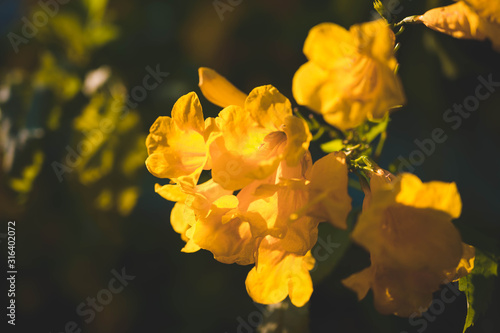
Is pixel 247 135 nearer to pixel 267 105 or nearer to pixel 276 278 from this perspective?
pixel 267 105

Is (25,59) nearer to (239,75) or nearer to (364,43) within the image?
(239,75)

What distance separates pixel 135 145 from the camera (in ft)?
5.37

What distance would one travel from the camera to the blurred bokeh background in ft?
4.62

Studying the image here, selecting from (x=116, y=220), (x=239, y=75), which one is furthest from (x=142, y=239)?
(x=239, y=75)

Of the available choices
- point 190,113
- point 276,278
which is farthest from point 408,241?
point 190,113

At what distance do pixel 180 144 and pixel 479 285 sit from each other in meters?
0.82

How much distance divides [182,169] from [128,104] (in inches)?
34.7

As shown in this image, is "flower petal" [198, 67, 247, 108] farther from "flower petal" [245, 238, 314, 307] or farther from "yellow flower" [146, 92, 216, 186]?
"flower petal" [245, 238, 314, 307]

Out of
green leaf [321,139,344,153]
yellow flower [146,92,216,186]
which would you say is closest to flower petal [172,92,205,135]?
yellow flower [146,92,216,186]

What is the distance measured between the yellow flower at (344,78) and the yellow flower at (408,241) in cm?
14

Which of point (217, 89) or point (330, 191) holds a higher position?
point (217, 89)

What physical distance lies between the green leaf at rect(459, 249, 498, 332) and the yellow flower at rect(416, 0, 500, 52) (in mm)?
538

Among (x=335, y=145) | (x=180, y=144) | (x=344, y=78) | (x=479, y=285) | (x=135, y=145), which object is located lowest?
(x=479, y=285)

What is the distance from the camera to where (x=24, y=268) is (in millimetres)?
1714
